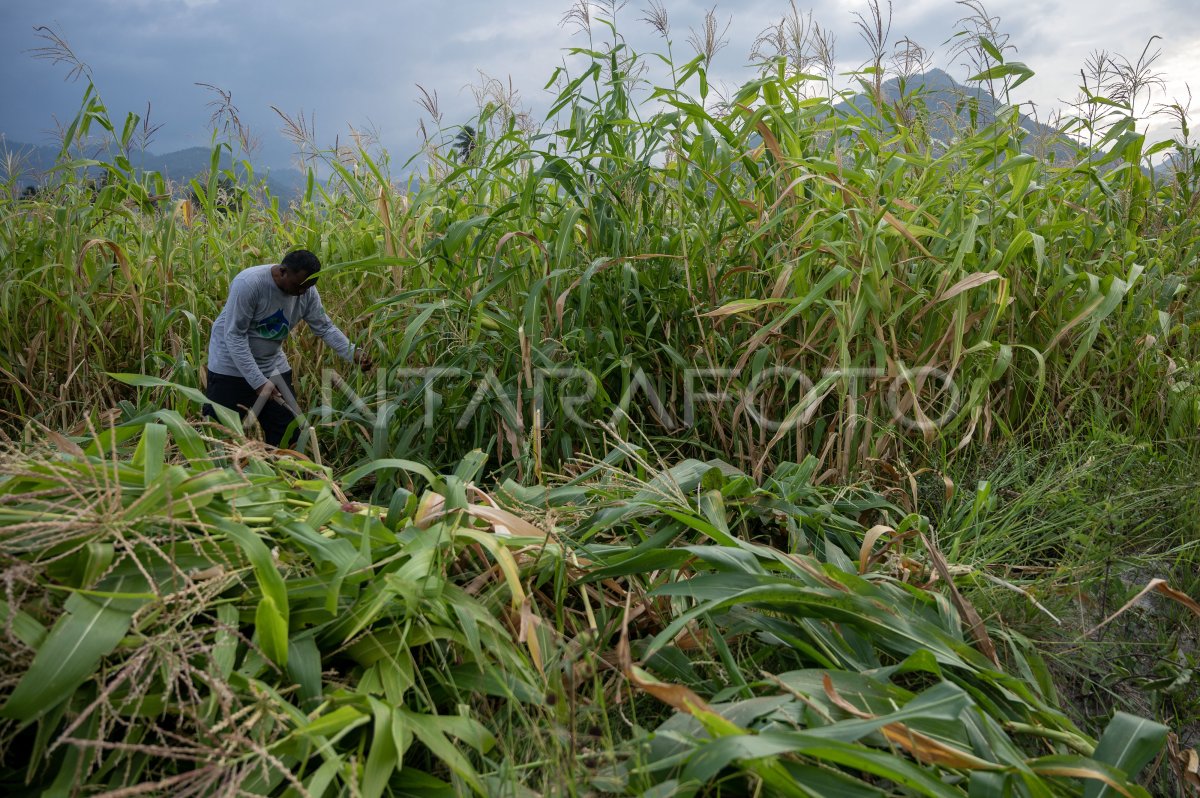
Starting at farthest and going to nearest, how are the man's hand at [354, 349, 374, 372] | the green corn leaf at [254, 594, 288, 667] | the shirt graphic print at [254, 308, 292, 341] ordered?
the shirt graphic print at [254, 308, 292, 341] < the man's hand at [354, 349, 374, 372] < the green corn leaf at [254, 594, 288, 667]

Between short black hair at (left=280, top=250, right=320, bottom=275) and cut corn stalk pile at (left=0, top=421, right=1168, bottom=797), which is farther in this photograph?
short black hair at (left=280, top=250, right=320, bottom=275)

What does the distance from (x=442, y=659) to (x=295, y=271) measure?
2554 mm

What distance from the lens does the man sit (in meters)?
3.28

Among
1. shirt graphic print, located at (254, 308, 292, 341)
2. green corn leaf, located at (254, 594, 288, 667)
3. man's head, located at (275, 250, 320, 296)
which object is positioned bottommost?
green corn leaf, located at (254, 594, 288, 667)

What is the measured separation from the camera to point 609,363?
2.57 meters

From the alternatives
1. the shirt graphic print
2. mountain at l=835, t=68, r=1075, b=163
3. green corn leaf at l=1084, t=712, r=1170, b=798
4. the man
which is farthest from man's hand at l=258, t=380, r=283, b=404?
green corn leaf at l=1084, t=712, r=1170, b=798

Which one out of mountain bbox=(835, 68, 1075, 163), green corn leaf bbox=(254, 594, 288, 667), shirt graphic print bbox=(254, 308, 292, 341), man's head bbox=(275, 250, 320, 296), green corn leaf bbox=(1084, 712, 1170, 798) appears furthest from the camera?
shirt graphic print bbox=(254, 308, 292, 341)

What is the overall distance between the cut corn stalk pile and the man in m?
2.00

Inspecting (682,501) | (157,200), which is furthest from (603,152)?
(157,200)

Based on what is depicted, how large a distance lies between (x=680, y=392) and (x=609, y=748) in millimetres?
1698

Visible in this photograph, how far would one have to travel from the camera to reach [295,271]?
325cm

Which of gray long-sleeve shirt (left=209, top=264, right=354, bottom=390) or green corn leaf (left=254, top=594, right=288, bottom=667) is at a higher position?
gray long-sleeve shirt (left=209, top=264, right=354, bottom=390)

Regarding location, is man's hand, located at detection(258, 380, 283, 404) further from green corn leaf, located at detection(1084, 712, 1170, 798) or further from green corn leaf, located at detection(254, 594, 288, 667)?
green corn leaf, located at detection(1084, 712, 1170, 798)

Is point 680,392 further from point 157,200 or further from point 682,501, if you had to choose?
point 157,200
